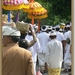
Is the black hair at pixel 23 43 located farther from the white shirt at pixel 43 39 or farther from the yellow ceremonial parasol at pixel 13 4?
the yellow ceremonial parasol at pixel 13 4

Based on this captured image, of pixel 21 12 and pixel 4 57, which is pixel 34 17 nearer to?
pixel 21 12

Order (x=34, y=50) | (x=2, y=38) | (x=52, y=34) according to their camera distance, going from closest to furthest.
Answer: (x=2, y=38) < (x=52, y=34) < (x=34, y=50)

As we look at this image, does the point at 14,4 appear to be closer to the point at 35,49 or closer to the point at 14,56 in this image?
the point at 14,56

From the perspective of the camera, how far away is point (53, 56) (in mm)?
3994

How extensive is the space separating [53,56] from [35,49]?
20 centimetres

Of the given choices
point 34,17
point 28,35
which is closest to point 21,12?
point 34,17

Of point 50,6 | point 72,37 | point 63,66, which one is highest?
point 50,6

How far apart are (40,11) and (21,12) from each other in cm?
18

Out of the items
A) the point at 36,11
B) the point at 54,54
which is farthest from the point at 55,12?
the point at 54,54

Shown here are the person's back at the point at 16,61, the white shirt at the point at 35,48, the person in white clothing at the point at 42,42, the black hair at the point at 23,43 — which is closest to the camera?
the person's back at the point at 16,61

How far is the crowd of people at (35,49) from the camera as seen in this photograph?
3.66m

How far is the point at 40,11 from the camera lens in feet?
12.6

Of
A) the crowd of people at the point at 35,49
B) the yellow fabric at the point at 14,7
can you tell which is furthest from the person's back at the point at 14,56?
the yellow fabric at the point at 14,7

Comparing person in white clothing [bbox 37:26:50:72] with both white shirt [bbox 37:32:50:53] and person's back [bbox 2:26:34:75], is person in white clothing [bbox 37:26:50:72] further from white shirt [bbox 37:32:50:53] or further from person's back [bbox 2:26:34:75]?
person's back [bbox 2:26:34:75]
